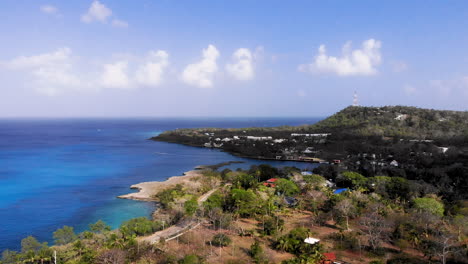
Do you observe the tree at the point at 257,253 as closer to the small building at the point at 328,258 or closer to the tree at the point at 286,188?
the small building at the point at 328,258

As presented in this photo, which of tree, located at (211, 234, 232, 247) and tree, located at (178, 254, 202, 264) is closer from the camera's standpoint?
tree, located at (178, 254, 202, 264)

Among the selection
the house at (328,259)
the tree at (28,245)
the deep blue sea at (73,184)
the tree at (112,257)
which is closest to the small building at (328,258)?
the house at (328,259)

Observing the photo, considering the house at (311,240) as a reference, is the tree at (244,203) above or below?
above

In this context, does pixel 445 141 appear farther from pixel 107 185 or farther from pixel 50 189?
pixel 50 189

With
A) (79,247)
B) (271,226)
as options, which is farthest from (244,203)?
(79,247)

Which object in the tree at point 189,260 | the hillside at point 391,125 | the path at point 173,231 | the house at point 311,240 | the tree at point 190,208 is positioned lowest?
the path at point 173,231

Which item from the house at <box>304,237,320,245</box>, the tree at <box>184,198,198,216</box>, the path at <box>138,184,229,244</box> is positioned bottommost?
the path at <box>138,184,229,244</box>

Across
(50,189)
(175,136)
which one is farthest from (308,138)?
(50,189)

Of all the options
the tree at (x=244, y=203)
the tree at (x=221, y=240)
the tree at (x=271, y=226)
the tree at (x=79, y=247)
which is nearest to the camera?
the tree at (x=79, y=247)

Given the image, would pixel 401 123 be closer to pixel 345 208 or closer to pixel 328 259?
pixel 345 208

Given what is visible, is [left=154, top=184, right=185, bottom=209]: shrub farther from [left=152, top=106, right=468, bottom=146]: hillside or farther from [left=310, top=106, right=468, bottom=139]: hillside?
[left=310, top=106, right=468, bottom=139]: hillside

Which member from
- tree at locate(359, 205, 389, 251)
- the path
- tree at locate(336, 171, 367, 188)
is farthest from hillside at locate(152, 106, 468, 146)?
the path
